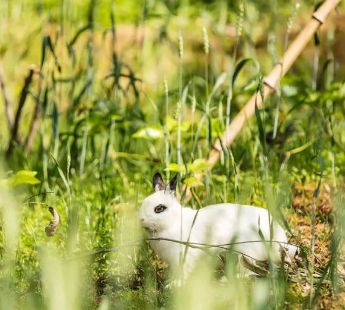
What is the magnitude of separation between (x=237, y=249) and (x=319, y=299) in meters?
0.23

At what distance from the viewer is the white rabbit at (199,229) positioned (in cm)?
209

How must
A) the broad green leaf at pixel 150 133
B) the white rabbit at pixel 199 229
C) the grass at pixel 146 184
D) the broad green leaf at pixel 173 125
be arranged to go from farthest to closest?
the broad green leaf at pixel 150 133 → the broad green leaf at pixel 173 125 → the white rabbit at pixel 199 229 → the grass at pixel 146 184

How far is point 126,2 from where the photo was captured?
7922 millimetres

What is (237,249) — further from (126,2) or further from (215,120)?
(126,2)

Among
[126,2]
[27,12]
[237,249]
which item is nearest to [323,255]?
[237,249]

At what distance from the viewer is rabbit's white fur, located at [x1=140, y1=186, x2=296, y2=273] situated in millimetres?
2088

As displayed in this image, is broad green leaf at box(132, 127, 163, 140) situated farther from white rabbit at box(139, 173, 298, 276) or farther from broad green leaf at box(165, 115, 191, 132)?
white rabbit at box(139, 173, 298, 276)

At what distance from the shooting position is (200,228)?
213 cm

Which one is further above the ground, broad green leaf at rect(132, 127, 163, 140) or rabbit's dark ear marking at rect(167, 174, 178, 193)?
broad green leaf at rect(132, 127, 163, 140)

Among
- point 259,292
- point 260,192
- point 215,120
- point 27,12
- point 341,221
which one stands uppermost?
point 27,12

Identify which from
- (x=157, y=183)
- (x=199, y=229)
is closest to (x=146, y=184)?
(x=157, y=183)

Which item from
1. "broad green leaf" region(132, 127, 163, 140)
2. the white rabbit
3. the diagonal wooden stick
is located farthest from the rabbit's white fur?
"broad green leaf" region(132, 127, 163, 140)

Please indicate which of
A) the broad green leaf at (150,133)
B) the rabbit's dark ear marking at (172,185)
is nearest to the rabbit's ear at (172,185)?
the rabbit's dark ear marking at (172,185)

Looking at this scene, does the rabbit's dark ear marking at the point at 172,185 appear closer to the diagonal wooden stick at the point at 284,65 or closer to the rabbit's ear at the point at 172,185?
the rabbit's ear at the point at 172,185
